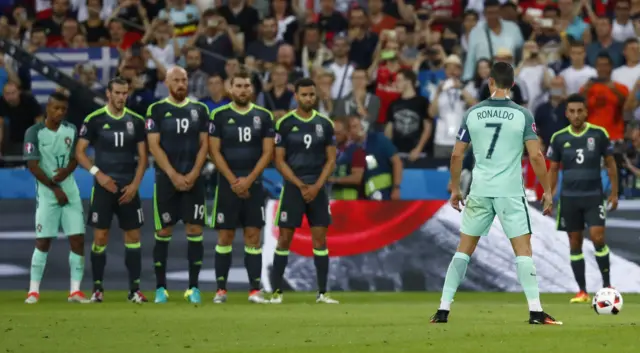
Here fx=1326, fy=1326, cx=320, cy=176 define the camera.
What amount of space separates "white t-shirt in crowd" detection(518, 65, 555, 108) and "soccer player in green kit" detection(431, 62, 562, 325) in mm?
10064

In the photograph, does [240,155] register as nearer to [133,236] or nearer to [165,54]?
[133,236]

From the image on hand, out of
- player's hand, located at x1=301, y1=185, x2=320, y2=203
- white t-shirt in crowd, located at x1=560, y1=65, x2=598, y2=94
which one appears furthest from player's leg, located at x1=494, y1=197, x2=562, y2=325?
white t-shirt in crowd, located at x1=560, y1=65, x2=598, y2=94

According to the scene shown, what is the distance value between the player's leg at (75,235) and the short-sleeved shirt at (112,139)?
0.77 metres

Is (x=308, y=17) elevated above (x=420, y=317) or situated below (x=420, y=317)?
above

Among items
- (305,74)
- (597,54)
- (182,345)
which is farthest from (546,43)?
(182,345)

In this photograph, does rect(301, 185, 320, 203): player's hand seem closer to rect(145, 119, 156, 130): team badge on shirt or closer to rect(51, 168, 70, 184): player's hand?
rect(145, 119, 156, 130): team badge on shirt

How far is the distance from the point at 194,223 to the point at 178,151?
36.3 inches

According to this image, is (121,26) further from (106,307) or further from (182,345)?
(182,345)

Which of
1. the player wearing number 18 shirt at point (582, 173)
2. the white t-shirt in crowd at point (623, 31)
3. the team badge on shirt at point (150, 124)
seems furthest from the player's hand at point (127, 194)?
the white t-shirt in crowd at point (623, 31)

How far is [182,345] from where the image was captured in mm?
10266

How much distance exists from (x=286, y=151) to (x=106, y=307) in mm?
2931

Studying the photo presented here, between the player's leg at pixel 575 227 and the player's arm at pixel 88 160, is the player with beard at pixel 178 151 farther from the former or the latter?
the player's leg at pixel 575 227

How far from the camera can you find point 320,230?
646 inches

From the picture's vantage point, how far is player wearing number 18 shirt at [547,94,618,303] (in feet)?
55.5
